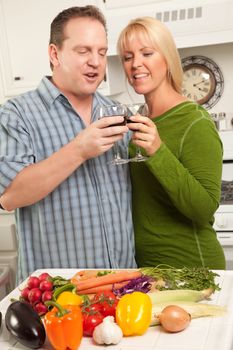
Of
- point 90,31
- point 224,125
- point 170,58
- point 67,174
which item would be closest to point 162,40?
point 170,58

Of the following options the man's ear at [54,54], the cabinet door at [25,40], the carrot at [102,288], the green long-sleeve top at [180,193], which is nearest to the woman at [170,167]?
the green long-sleeve top at [180,193]

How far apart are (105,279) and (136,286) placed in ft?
0.29

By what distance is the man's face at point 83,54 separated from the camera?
156 cm

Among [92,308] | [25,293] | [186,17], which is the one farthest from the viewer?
[186,17]

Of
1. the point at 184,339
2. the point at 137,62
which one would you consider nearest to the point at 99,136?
the point at 137,62

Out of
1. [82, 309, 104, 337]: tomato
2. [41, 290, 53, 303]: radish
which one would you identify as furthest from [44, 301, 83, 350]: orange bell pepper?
[41, 290, 53, 303]: radish

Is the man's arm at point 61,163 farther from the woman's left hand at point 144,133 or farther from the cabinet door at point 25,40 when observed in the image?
the cabinet door at point 25,40

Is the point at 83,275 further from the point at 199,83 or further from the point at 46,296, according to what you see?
the point at 199,83

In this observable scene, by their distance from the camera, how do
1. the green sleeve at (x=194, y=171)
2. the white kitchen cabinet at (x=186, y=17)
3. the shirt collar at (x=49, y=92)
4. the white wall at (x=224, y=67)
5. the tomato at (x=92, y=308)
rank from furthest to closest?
the white wall at (x=224, y=67), the white kitchen cabinet at (x=186, y=17), the shirt collar at (x=49, y=92), the green sleeve at (x=194, y=171), the tomato at (x=92, y=308)

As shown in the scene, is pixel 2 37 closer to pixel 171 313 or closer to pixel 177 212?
pixel 177 212

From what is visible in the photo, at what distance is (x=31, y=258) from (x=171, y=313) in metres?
0.66

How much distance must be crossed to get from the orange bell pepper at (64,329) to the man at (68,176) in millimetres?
495

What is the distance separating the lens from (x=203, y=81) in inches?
129

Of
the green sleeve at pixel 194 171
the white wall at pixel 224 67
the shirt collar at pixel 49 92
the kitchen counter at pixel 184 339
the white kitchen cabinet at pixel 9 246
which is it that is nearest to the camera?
the kitchen counter at pixel 184 339
